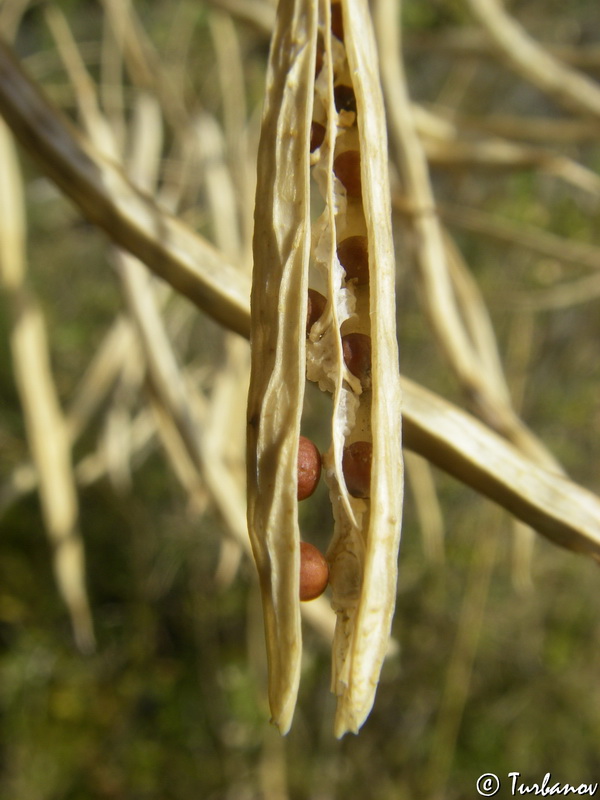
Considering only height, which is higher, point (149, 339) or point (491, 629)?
point (149, 339)

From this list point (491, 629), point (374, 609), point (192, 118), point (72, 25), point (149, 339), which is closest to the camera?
point (374, 609)

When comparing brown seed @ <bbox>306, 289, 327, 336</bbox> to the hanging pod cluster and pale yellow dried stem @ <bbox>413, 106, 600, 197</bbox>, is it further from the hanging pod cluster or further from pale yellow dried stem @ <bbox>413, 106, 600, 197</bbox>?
pale yellow dried stem @ <bbox>413, 106, 600, 197</bbox>

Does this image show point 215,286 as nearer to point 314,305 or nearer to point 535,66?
point 314,305

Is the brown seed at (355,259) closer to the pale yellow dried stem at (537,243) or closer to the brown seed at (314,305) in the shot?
the brown seed at (314,305)

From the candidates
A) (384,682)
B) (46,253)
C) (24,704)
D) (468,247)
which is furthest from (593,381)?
(24,704)

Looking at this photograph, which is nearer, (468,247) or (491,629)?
(491,629)

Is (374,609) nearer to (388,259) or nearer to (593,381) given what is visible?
(388,259)

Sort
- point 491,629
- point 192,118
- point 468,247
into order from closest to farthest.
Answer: point 192,118
point 491,629
point 468,247

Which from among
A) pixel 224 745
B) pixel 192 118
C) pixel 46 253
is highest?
pixel 192 118

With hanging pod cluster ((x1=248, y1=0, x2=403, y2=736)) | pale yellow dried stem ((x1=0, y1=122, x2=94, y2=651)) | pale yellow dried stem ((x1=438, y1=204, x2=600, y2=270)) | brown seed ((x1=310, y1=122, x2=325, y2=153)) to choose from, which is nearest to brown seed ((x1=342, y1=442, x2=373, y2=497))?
hanging pod cluster ((x1=248, y1=0, x2=403, y2=736))
